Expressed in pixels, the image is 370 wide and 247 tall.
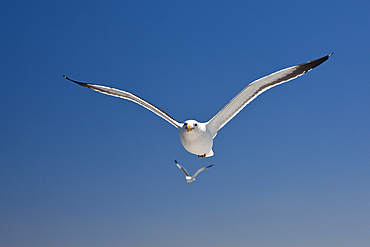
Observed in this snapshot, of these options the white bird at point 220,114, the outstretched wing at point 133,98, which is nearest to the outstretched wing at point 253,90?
the white bird at point 220,114

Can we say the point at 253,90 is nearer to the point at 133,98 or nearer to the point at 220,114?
the point at 220,114

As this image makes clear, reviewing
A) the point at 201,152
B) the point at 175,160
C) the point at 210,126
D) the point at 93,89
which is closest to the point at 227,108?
the point at 210,126

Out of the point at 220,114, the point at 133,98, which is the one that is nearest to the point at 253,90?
the point at 220,114

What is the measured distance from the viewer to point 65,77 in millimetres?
12383

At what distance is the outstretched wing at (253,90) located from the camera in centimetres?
1003

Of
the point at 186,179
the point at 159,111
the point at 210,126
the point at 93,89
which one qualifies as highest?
the point at 93,89

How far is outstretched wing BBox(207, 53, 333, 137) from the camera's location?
32.9 ft

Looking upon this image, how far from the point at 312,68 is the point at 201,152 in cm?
422

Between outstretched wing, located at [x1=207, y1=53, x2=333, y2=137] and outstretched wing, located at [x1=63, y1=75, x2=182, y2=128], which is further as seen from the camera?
outstretched wing, located at [x1=63, y1=75, x2=182, y2=128]

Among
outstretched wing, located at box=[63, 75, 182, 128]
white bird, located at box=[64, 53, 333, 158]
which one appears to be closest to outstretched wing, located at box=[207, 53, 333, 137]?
white bird, located at box=[64, 53, 333, 158]

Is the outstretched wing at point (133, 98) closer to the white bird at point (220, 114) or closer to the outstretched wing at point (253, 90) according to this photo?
the white bird at point (220, 114)

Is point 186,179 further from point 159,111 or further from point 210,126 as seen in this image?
point 159,111

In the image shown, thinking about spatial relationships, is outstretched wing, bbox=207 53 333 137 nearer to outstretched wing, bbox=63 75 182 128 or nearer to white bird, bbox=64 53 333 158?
white bird, bbox=64 53 333 158

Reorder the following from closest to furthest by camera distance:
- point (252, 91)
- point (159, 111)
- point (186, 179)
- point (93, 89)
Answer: point (186, 179) < point (252, 91) < point (159, 111) < point (93, 89)
